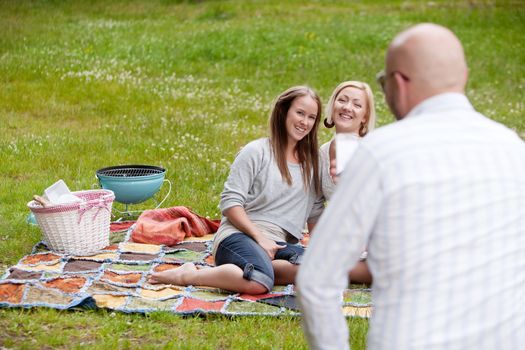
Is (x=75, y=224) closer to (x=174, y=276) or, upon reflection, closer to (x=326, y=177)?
(x=174, y=276)

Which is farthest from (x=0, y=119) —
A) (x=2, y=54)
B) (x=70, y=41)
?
(x=70, y=41)

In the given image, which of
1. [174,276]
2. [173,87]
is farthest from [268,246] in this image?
[173,87]

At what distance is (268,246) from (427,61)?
303 centimetres

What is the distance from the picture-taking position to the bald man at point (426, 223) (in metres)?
2.17

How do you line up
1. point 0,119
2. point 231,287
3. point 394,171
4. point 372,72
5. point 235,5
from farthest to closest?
point 235,5 < point 372,72 < point 0,119 < point 231,287 < point 394,171

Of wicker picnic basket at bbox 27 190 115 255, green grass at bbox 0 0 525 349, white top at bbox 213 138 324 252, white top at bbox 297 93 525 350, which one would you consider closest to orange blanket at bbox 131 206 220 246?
wicker picnic basket at bbox 27 190 115 255

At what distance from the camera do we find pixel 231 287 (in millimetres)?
4957

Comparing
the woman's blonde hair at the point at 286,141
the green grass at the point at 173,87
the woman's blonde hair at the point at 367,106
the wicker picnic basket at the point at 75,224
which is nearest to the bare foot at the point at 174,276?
the green grass at the point at 173,87

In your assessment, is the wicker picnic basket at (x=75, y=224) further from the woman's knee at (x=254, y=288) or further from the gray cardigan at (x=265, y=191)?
the woman's knee at (x=254, y=288)

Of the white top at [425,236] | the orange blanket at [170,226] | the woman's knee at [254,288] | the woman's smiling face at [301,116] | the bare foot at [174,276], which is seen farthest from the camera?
the orange blanket at [170,226]

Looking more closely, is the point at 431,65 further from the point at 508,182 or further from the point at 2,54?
the point at 2,54

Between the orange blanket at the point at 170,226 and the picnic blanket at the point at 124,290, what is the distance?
182mm

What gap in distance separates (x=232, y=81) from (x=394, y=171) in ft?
32.2

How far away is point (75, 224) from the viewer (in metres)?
5.47
